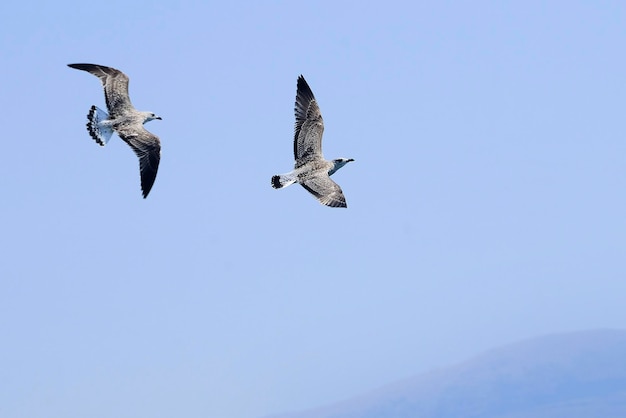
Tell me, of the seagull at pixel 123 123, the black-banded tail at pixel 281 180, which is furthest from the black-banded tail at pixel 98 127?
the black-banded tail at pixel 281 180

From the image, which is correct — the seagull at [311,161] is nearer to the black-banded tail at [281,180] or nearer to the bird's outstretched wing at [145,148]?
the black-banded tail at [281,180]

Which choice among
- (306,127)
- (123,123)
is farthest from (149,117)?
(306,127)

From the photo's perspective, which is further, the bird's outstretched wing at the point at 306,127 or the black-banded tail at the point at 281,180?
the bird's outstretched wing at the point at 306,127

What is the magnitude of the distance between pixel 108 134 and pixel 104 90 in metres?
2.48

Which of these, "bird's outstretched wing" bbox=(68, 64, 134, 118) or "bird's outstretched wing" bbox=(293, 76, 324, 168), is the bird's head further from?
"bird's outstretched wing" bbox=(293, 76, 324, 168)

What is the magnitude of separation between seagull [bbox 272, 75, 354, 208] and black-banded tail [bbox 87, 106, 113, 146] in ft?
24.3

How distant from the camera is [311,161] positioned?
4547 centimetres

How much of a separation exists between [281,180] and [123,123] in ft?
24.8

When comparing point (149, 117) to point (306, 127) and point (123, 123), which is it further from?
point (306, 127)

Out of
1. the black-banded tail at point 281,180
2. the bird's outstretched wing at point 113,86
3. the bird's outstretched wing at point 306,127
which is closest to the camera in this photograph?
the black-banded tail at point 281,180

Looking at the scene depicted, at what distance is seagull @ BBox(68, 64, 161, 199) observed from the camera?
1713 inches

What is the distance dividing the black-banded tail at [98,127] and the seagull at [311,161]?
7.41 m

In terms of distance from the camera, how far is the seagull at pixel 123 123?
4350cm

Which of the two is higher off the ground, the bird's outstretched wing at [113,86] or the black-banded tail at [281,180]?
the bird's outstretched wing at [113,86]
